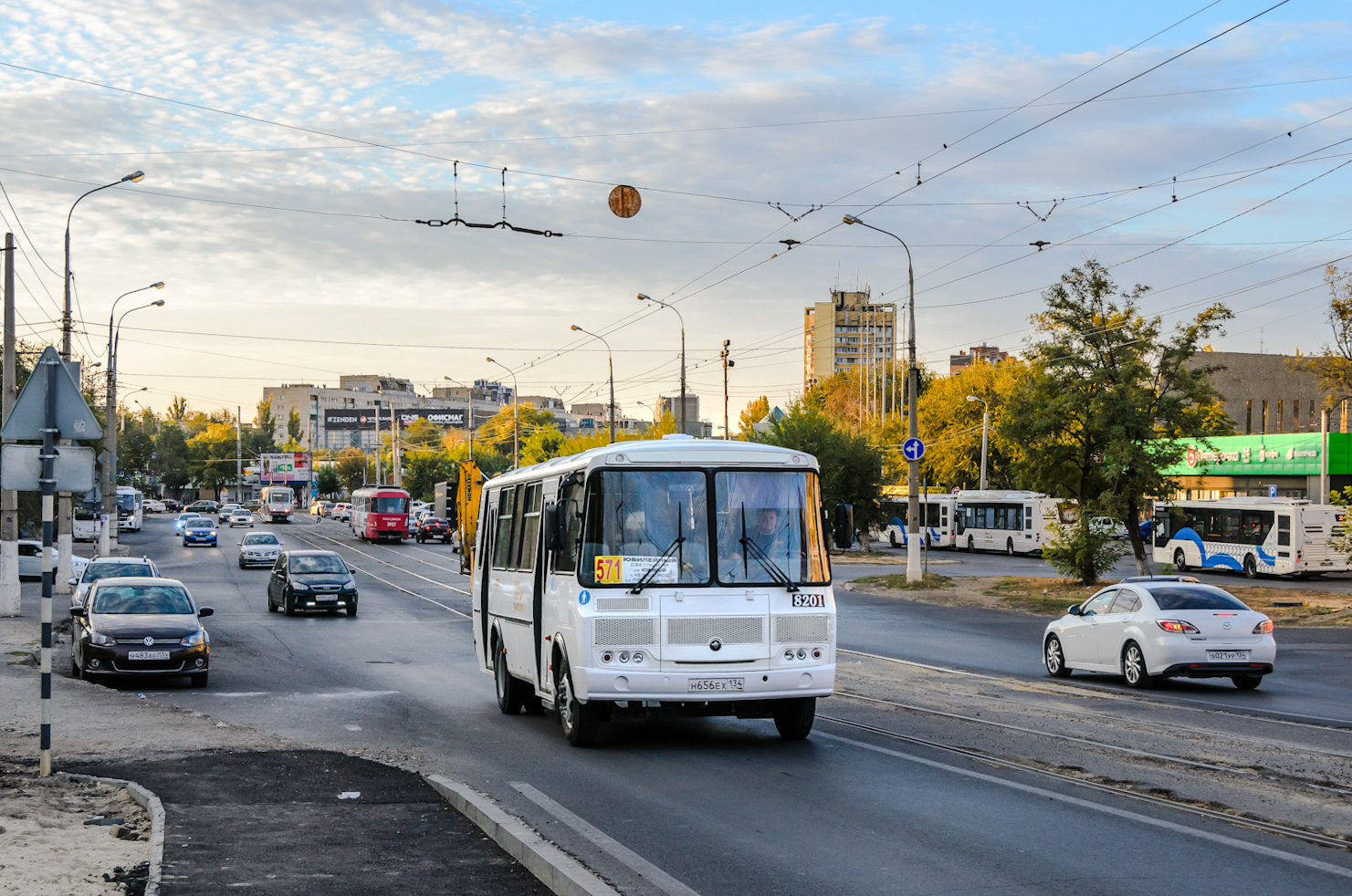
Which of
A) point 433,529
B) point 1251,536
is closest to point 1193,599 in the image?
point 1251,536

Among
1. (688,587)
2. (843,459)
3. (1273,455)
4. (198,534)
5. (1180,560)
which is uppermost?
(1273,455)

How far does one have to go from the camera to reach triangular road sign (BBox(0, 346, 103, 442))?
10.4 metres

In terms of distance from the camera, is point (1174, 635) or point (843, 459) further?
point (843, 459)

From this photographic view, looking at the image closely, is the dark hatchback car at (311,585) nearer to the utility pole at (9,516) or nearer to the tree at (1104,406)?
the utility pole at (9,516)

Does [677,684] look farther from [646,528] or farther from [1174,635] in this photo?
[1174,635]

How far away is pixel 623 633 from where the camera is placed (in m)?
11.8

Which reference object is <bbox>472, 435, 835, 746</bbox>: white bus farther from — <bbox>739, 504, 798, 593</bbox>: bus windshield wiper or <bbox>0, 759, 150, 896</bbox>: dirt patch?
<bbox>0, 759, 150, 896</bbox>: dirt patch

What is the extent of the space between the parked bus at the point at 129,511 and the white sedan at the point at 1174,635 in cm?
7531

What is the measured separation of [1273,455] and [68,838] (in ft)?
214

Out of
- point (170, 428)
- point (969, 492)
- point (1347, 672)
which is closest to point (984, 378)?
point (969, 492)

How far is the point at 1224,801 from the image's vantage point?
30.6 ft

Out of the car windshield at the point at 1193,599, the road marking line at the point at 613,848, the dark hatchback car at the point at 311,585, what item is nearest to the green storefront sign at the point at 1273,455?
the dark hatchback car at the point at 311,585

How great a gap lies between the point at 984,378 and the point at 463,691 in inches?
3202

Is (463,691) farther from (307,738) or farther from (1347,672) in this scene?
(1347,672)
